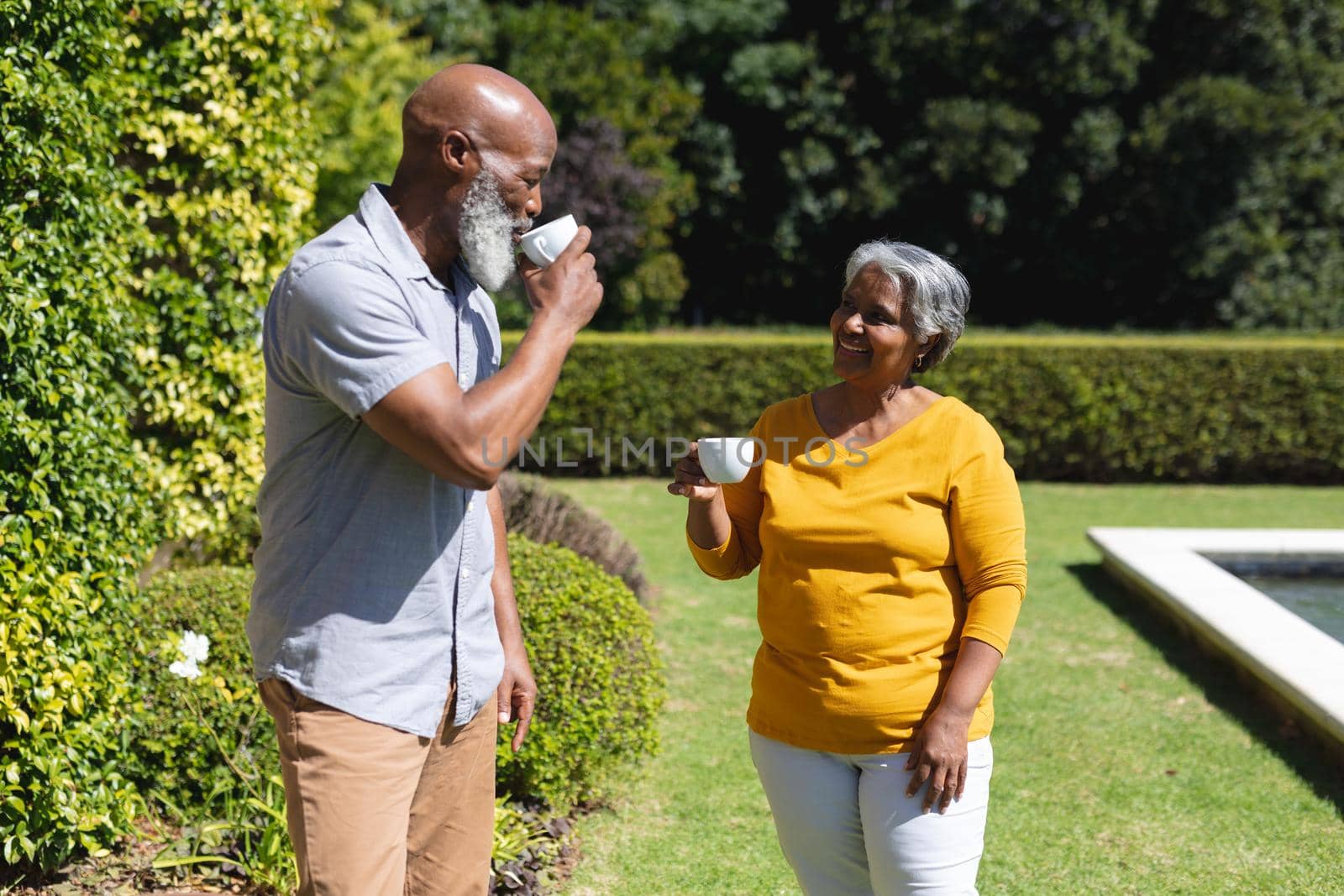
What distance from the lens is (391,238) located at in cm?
189

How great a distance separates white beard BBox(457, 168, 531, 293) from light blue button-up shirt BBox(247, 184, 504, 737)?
3.2 inches

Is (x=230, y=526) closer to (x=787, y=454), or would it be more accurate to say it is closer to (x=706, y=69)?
(x=787, y=454)

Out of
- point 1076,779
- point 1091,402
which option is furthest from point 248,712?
point 1091,402

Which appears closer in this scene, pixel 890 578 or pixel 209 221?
pixel 890 578

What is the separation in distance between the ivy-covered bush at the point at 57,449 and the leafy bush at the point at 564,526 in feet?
7.96

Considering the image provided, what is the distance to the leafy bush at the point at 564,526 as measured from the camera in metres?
5.78

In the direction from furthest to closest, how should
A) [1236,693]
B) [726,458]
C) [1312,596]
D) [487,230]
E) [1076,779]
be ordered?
[1312,596]
[1236,693]
[1076,779]
[726,458]
[487,230]

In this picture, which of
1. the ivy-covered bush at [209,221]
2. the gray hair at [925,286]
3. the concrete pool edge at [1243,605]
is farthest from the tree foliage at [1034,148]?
the gray hair at [925,286]

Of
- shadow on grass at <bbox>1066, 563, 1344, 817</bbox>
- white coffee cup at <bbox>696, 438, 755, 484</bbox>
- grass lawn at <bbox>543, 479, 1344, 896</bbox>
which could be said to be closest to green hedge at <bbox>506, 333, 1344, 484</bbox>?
shadow on grass at <bbox>1066, 563, 1344, 817</bbox>

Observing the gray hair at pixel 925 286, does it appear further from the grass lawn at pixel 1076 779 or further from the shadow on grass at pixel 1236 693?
the shadow on grass at pixel 1236 693

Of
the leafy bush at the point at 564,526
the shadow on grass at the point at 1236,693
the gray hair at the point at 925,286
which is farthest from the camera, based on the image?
the leafy bush at the point at 564,526

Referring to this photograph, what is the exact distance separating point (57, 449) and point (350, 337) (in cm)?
193

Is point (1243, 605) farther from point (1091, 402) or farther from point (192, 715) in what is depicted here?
point (1091, 402)

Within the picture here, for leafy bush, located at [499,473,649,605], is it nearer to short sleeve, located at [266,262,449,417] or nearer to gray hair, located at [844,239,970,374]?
gray hair, located at [844,239,970,374]
